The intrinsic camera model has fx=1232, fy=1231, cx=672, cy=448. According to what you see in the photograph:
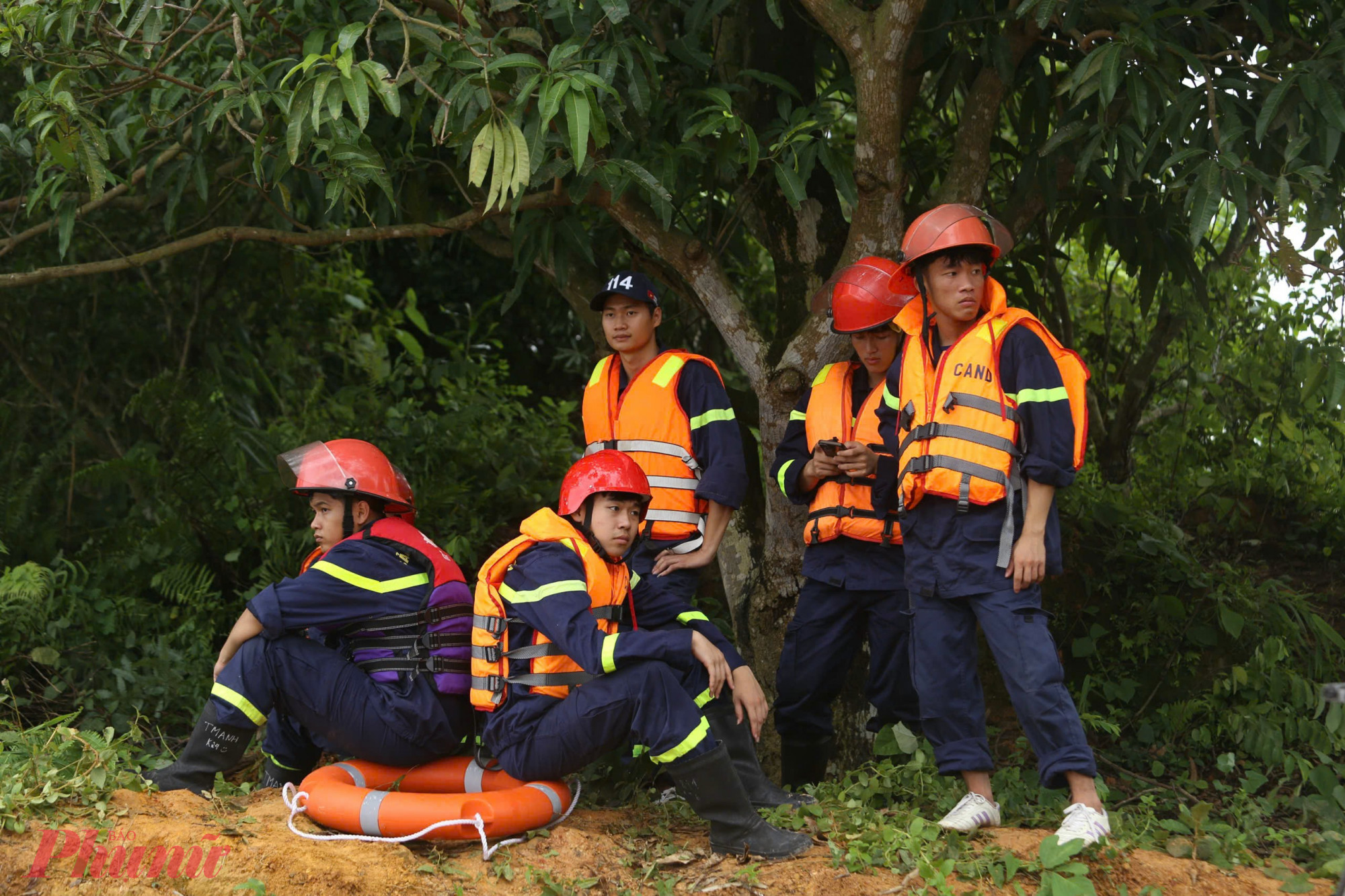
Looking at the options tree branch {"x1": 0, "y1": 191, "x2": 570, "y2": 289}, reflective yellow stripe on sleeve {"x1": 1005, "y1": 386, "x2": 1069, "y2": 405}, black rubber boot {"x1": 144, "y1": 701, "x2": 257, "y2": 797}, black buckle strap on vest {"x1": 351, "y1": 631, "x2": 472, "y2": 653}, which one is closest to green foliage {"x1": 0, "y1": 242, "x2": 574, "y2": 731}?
tree branch {"x1": 0, "y1": 191, "x2": 570, "y2": 289}

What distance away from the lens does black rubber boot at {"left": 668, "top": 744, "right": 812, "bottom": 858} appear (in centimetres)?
363

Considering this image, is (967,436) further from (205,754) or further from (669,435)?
(205,754)

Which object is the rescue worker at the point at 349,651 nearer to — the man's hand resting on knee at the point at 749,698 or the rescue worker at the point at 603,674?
the rescue worker at the point at 603,674

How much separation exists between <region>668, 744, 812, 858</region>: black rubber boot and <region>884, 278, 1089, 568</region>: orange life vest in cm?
103

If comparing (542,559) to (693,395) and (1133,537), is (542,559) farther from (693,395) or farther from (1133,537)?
(1133,537)

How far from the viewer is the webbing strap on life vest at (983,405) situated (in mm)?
3803

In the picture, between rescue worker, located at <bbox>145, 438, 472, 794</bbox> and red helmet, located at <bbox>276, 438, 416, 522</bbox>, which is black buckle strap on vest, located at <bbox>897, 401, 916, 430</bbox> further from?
red helmet, located at <bbox>276, 438, 416, 522</bbox>

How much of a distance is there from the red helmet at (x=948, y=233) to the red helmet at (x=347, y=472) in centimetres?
192

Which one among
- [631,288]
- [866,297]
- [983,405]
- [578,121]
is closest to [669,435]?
[631,288]

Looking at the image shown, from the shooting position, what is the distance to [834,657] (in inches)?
177

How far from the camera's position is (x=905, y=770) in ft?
14.5

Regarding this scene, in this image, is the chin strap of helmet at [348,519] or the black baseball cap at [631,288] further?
→ the black baseball cap at [631,288]

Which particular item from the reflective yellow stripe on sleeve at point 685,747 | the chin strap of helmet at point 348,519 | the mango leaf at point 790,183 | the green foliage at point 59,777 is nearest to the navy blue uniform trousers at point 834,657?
the reflective yellow stripe on sleeve at point 685,747
